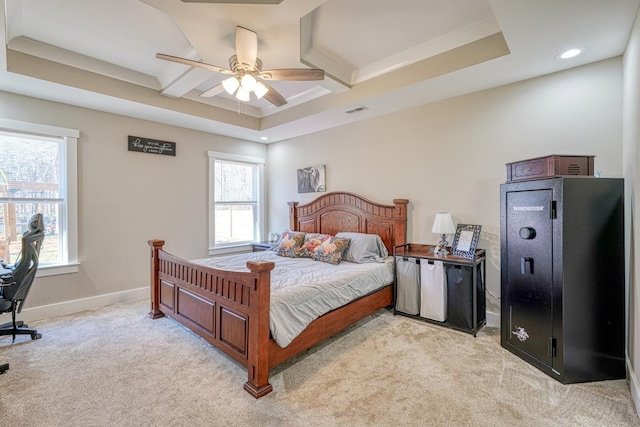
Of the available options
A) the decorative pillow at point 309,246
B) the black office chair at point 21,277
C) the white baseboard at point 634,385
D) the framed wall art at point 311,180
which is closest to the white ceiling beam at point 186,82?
the black office chair at point 21,277

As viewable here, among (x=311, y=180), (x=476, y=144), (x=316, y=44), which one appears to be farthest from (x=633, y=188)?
(x=311, y=180)

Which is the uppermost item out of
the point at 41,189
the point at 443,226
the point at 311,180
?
the point at 311,180

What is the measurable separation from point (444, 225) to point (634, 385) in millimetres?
1823

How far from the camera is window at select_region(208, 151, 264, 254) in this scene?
5.12 metres

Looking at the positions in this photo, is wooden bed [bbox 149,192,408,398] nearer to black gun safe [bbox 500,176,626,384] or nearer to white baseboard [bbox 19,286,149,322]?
white baseboard [bbox 19,286,149,322]

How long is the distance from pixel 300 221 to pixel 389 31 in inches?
128

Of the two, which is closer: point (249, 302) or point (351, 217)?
point (249, 302)

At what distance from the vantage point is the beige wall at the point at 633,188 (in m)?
1.99

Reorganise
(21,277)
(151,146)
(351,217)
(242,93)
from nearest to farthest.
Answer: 1. (242,93)
2. (21,277)
3. (151,146)
4. (351,217)

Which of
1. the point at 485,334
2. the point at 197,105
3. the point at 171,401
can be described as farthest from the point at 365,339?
the point at 197,105

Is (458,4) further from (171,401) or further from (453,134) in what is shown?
(171,401)

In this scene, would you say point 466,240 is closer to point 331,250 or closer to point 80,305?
point 331,250

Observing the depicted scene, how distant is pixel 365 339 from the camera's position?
292 cm

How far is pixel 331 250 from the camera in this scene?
12.3 feet
